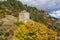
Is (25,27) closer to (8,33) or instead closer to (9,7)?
(8,33)

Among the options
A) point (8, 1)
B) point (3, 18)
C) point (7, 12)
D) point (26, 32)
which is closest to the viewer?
point (26, 32)

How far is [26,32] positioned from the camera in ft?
73.7

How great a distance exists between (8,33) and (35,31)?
10.3 m

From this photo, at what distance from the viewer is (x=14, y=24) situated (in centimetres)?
3838

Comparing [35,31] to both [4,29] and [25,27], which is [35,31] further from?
[4,29]

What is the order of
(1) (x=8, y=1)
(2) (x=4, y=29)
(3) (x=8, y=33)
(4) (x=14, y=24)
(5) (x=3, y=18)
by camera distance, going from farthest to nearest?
(1) (x=8, y=1)
(5) (x=3, y=18)
(4) (x=14, y=24)
(2) (x=4, y=29)
(3) (x=8, y=33)

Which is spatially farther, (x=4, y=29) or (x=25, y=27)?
(x=4, y=29)

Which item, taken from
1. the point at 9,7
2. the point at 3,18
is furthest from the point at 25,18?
the point at 9,7

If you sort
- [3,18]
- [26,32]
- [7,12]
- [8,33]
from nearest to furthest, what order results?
[26,32]
[8,33]
[3,18]
[7,12]

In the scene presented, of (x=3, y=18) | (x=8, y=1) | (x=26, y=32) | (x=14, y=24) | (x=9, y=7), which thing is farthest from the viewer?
(x=8, y=1)

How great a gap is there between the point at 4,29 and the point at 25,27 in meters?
12.6

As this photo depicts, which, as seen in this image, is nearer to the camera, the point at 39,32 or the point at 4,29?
the point at 39,32

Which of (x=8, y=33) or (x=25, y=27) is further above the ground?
(x=25, y=27)

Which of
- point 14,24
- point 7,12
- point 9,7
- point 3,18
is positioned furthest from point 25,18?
point 9,7
